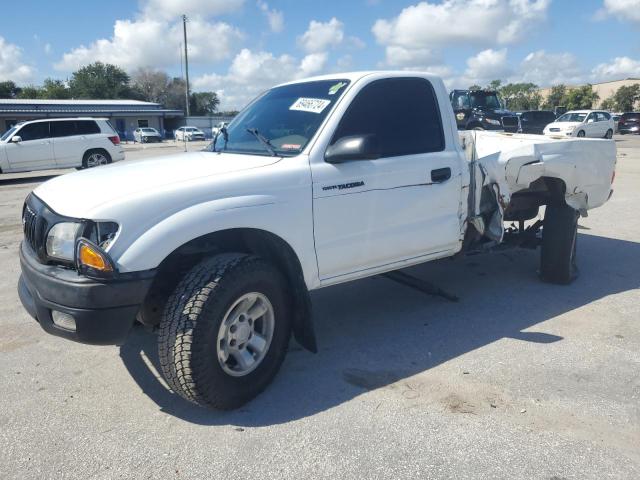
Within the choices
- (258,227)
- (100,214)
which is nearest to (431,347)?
(258,227)

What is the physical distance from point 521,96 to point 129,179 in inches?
4187

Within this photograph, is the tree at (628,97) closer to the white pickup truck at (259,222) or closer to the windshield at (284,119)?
the white pickup truck at (259,222)

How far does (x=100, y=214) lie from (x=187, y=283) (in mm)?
594

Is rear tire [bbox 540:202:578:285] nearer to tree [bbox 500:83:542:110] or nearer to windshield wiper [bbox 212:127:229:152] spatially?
windshield wiper [bbox 212:127:229:152]

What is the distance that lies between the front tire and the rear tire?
10.8 ft

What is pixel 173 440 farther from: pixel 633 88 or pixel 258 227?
Answer: pixel 633 88

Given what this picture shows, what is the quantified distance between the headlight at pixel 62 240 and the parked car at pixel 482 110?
18.1m

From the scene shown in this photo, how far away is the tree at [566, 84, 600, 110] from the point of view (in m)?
72.6

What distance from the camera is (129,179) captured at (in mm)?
3225

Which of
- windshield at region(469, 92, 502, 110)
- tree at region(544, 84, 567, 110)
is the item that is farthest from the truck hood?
tree at region(544, 84, 567, 110)

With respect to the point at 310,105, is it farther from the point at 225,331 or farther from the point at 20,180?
the point at 20,180

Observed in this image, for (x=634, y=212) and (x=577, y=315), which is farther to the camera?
(x=634, y=212)

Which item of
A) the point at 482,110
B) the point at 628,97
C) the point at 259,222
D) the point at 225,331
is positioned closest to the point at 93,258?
the point at 225,331

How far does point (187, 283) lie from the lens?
9.87ft
